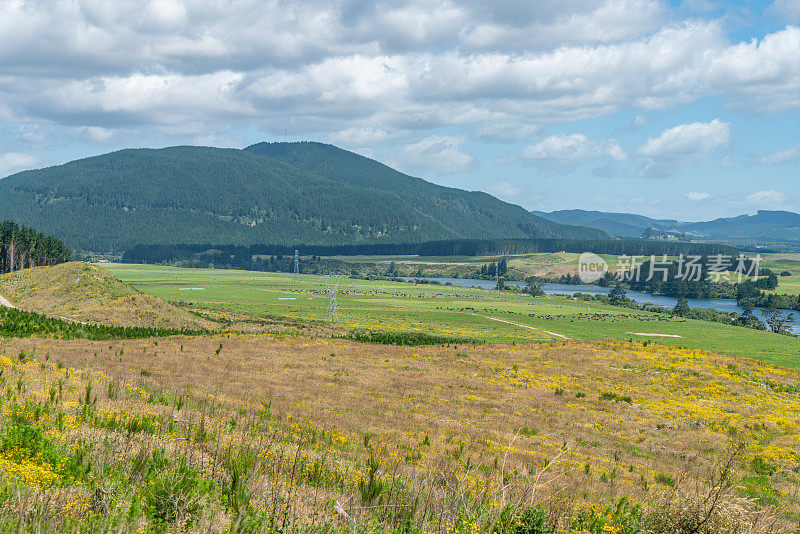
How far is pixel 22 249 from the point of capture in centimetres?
11962

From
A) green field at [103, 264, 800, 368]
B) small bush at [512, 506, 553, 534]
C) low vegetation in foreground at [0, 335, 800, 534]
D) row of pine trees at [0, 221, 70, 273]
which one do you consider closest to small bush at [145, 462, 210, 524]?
low vegetation in foreground at [0, 335, 800, 534]

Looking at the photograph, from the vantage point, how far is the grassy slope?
208 feet

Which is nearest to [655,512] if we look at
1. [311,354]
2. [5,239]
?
[311,354]

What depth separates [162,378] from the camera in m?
24.6

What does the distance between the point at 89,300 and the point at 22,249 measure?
6772 cm

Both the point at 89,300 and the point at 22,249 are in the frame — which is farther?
the point at 22,249

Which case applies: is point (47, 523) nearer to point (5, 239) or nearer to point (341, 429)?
point (341, 429)

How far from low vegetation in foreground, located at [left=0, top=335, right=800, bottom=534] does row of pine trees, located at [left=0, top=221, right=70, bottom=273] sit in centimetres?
9387

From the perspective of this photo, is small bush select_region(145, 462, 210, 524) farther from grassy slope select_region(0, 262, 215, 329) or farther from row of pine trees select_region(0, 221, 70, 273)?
row of pine trees select_region(0, 221, 70, 273)

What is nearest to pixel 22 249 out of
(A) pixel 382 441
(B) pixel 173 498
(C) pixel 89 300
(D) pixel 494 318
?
(C) pixel 89 300

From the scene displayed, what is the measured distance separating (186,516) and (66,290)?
78.9 m

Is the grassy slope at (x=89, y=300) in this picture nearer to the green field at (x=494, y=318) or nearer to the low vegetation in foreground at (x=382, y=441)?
the low vegetation in foreground at (x=382, y=441)

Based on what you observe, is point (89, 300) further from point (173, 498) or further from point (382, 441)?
point (173, 498)

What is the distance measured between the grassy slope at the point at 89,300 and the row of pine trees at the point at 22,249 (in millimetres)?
33817
